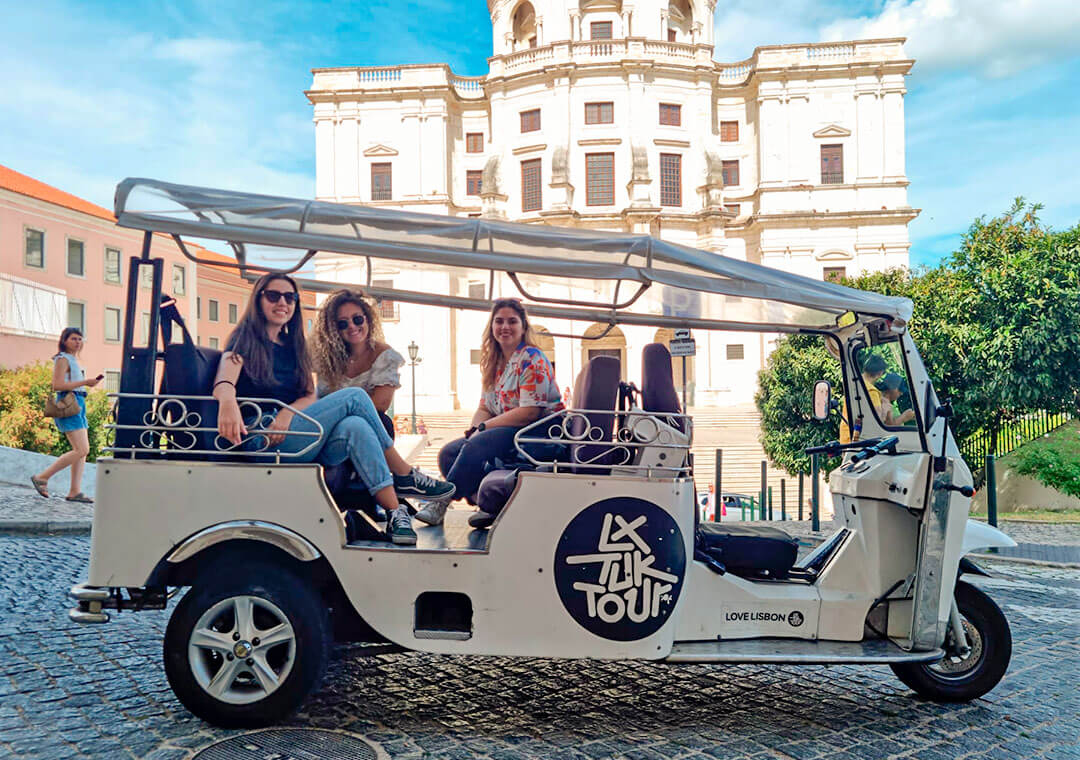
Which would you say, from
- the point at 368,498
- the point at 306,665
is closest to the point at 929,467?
the point at 368,498

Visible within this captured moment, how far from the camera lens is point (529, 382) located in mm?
5039

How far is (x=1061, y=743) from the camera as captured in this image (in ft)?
13.1

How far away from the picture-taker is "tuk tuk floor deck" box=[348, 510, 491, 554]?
395cm

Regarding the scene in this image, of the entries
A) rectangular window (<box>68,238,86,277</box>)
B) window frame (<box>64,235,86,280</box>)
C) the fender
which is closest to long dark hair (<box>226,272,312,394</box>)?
the fender

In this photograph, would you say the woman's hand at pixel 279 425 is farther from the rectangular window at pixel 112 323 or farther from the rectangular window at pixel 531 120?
the rectangular window at pixel 531 120

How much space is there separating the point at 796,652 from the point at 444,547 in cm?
179

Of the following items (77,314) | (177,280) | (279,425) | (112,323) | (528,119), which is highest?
(528,119)

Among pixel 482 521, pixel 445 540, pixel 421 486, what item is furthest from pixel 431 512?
pixel 445 540

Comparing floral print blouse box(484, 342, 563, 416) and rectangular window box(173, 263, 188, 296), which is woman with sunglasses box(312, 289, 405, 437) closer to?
floral print blouse box(484, 342, 563, 416)

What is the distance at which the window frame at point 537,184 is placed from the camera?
47906mm

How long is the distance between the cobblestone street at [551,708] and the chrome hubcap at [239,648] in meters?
0.22

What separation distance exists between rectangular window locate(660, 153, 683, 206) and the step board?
45.4m

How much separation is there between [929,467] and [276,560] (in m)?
3.34

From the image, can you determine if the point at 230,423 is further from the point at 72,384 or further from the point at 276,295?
the point at 72,384
